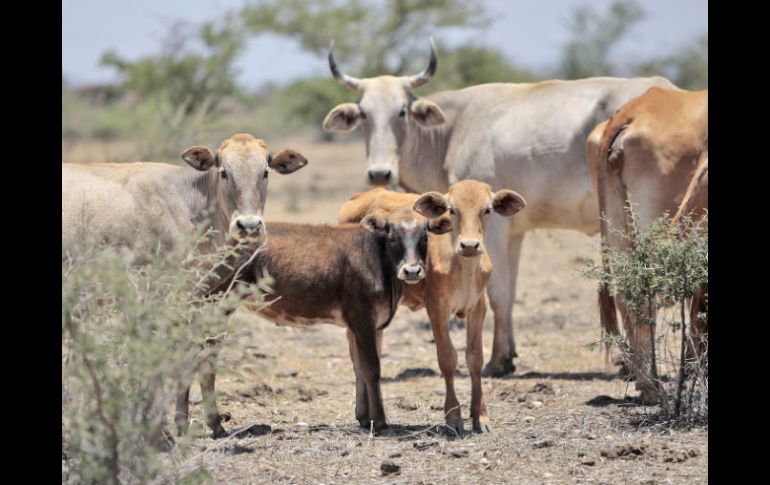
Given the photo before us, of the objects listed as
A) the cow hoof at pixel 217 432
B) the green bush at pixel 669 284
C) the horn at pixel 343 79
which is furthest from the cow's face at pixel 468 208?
the horn at pixel 343 79

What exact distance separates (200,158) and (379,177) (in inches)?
110

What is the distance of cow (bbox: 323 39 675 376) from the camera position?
1080cm

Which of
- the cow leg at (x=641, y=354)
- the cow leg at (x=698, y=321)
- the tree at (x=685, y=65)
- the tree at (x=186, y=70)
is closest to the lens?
the cow leg at (x=698, y=321)

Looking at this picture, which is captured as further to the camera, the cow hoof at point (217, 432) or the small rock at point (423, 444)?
the cow hoof at point (217, 432)

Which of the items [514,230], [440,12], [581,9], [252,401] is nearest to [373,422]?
[252,401]

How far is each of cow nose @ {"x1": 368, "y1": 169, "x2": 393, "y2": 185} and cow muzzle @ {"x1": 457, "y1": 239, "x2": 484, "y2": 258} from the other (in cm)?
326

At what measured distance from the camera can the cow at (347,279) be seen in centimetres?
797

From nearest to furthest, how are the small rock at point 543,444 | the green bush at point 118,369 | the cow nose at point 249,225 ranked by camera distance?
1. the green bush at point 118,369
2. the small rock at point 543,444
3. the cow nose at point 249,225

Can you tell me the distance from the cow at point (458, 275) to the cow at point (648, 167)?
1.10 m

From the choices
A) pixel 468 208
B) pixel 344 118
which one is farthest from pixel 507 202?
pixel 344 118

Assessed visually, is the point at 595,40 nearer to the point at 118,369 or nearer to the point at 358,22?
the point at 358,22

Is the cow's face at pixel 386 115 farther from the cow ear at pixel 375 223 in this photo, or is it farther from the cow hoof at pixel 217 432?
the cow hoof at pixel 217 432

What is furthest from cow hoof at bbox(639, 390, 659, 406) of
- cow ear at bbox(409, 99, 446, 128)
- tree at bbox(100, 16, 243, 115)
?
tree at bbox(100, 16, 243, 115)
